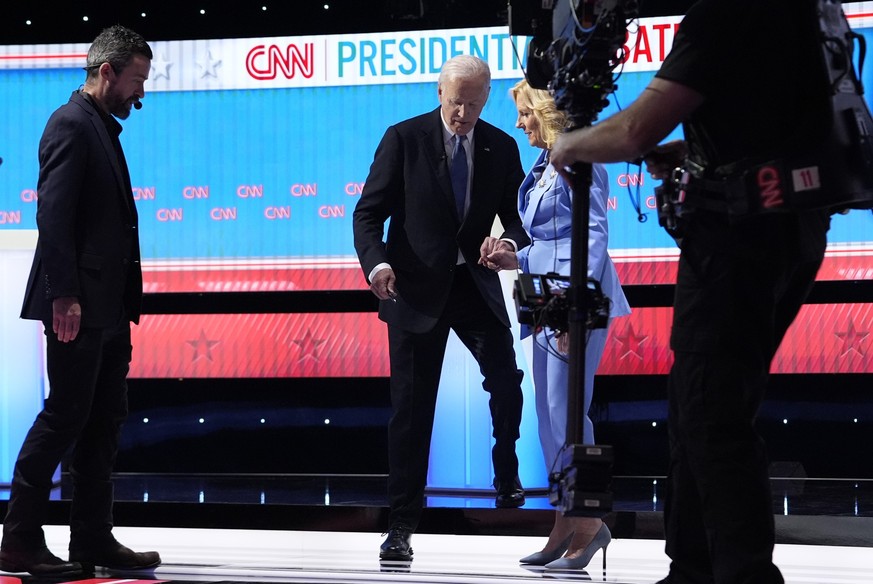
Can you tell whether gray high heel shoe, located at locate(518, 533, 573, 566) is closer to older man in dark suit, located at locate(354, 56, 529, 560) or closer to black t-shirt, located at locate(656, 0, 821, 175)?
older man in dark suit, located at locate(354, 56, 529, 560)

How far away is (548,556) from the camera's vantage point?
11.2ft

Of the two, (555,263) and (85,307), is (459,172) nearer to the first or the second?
(555,263)

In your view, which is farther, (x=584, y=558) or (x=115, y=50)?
(x=115, y=50)

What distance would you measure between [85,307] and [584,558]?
183cm

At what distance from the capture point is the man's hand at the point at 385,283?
3502mm

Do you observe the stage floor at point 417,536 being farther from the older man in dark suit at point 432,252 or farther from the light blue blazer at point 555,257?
the light blue blazer at point 555,257

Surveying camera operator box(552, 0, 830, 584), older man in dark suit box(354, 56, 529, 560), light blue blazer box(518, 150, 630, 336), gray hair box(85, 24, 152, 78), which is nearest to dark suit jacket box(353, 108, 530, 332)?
older man in dark suit box(354, 56, 529, 560)

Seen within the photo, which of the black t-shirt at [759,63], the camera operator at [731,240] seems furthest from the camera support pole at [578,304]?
the black t-shirt at [759,63]

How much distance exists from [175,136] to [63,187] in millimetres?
2773

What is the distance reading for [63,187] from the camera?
10.8 ft

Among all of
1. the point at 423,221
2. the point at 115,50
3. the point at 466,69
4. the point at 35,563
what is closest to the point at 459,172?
the point at 423,221

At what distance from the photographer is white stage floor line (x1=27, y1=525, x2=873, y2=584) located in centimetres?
327

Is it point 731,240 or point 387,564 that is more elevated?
point 731,240

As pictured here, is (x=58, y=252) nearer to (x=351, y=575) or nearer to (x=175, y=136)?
(x=351, y=575)
